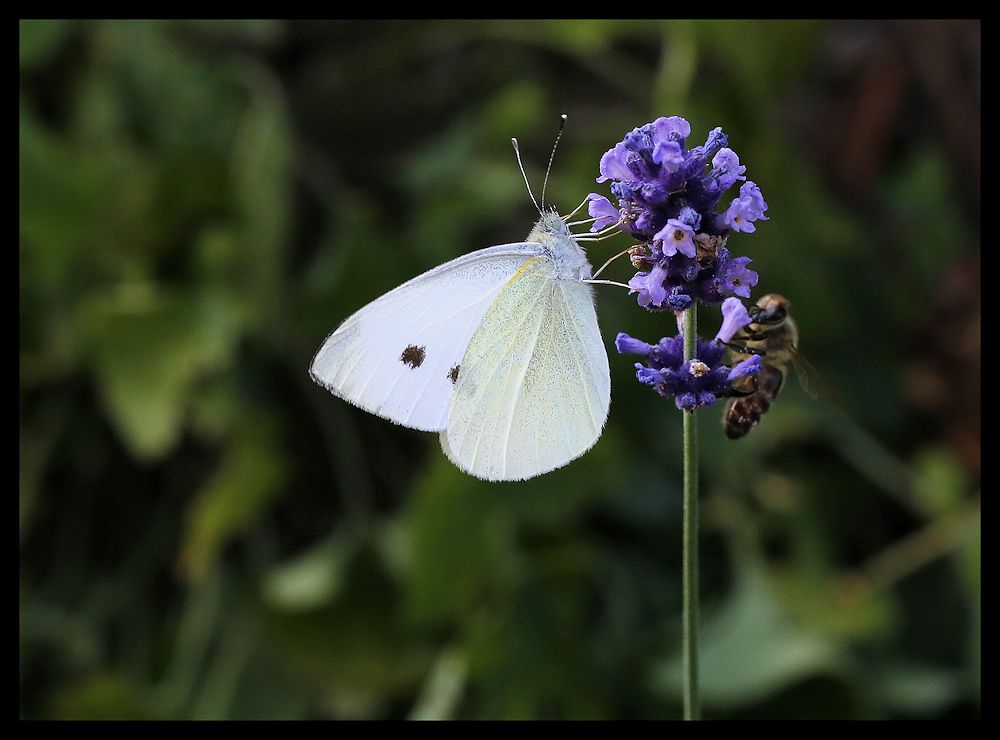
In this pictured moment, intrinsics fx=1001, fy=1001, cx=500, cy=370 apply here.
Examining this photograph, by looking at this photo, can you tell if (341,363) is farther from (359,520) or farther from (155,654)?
(155,654)

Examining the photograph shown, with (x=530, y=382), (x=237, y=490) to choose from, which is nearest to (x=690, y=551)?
(x=530, y=382)

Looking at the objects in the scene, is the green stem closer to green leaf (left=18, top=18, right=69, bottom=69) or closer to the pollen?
the pollen

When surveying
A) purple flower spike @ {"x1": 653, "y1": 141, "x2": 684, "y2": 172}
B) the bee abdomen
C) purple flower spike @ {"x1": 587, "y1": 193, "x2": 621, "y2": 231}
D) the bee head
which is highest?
purple flower spike @ {"x1": 653, "y1": 141, "x2": 684, "y2": 172}

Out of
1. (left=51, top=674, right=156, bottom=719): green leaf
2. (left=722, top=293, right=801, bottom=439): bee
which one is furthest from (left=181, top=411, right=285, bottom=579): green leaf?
(left=722, top=293, right=801, bottom=439): bee

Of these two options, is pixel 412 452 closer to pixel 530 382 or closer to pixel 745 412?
pixel 530 382

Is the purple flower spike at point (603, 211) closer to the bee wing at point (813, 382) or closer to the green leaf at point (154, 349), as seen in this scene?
the bee wing at point (813, 382)

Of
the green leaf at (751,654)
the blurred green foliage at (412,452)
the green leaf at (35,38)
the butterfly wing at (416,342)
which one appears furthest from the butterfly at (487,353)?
the green leaf at (35,38)
